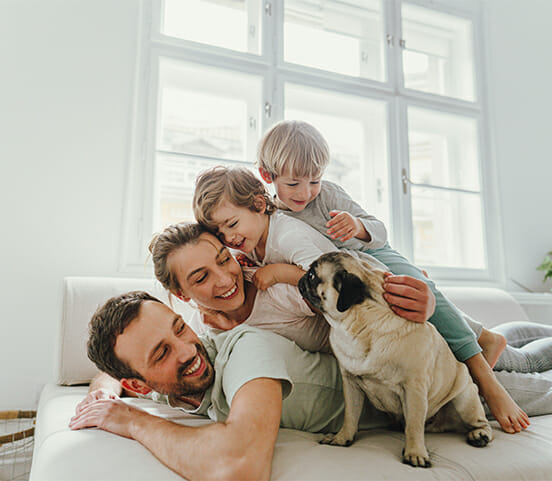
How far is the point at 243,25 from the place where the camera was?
275 centimetres

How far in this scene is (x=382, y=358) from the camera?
3.27 feet

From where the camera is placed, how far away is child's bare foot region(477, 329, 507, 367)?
1.38m

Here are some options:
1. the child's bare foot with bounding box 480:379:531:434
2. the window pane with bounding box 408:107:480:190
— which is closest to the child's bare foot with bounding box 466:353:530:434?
the child's bare foot with bounding box 480:379:531:434

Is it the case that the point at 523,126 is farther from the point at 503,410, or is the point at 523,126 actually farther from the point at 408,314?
the point at 408,314

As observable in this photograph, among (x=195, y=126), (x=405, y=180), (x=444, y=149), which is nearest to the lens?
(x=195, y=126)

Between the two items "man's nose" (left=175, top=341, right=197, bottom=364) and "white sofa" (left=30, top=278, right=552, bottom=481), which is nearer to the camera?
"white sofa" (left=30, top=278, right=552, bottom=481)

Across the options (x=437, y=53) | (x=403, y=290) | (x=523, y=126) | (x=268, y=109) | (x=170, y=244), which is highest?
(x=437, y=53)

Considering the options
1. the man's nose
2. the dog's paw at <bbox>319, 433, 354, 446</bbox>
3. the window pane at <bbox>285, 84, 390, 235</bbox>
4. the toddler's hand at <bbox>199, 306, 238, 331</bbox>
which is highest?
the window pane at <bbox>285, 84, 390, 235</bbox>

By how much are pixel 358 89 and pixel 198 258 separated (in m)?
2.09

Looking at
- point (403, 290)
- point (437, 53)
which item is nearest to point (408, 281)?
point (403, 290)

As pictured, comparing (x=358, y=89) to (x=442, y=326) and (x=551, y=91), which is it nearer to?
(x=551, y=91)

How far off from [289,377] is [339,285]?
23 centimetres

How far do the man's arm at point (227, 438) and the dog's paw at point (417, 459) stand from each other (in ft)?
0.95

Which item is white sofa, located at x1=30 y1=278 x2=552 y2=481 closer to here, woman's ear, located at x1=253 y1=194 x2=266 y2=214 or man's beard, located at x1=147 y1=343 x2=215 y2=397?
man's beard, located at x1=147 y1=343 x2=215 y2=397
